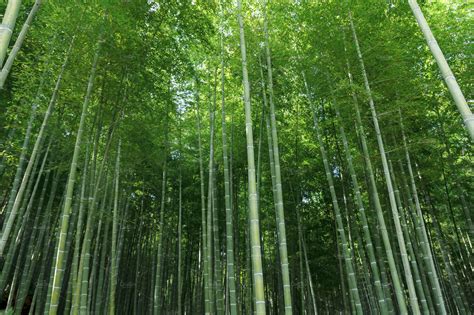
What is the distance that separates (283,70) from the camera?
565 cm

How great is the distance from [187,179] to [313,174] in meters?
3.23

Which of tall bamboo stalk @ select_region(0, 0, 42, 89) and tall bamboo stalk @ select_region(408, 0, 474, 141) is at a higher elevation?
tall bamboo stalk @ select_region(0, 0, 42, 89)

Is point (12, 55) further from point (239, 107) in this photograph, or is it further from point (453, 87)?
point (239, 107)

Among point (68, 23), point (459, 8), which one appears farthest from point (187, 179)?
point (459, 8)

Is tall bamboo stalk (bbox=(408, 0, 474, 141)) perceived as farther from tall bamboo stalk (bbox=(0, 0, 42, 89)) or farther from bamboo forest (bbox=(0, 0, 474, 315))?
tall bamboo stalk (bbox=(0, 0, 42, 89))

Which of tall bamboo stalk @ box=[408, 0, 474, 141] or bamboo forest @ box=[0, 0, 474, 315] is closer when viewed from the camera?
tall bamboo stalk @ box=[408, 0, 474, 141]

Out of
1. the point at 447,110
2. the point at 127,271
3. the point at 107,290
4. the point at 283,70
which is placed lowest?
the point at 107,290

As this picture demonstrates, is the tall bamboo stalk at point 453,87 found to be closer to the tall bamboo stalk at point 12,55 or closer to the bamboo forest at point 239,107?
the bamboo forest at point 239,107

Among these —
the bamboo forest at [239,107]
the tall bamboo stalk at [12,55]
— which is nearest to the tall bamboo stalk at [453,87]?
the bamboo forest at [239,107]

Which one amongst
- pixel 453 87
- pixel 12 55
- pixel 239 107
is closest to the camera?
pixel 453 87

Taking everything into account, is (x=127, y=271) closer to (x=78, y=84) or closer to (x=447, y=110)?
(x=78, y=84)

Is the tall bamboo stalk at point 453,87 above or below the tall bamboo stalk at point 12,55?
below

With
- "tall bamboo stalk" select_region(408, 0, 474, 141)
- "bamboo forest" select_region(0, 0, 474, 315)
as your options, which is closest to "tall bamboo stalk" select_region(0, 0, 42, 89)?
"bamboo forest" select_region(0, 0, 474, 315)

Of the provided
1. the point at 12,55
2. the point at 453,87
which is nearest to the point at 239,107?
the point at 12,55
